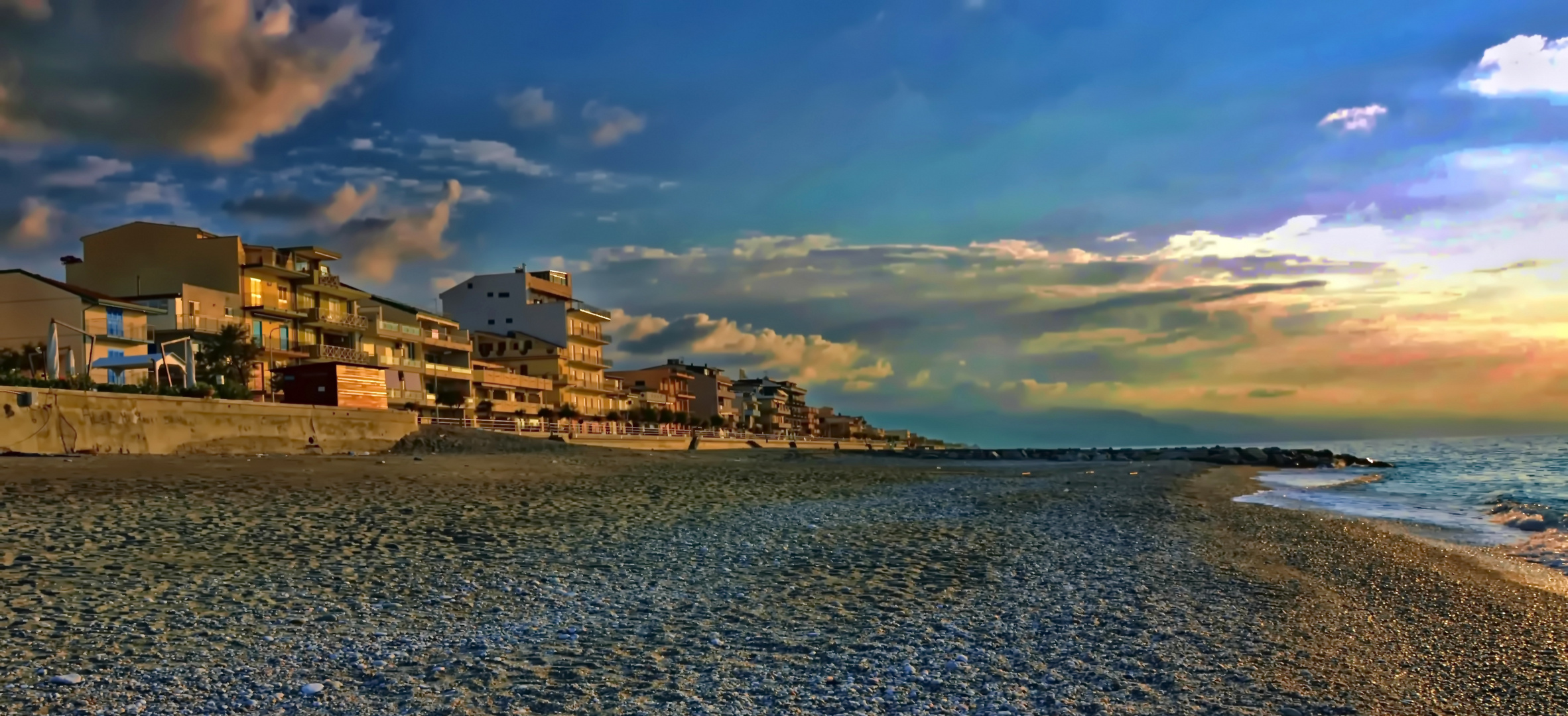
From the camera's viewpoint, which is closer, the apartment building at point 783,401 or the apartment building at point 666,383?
the apartment building at point 666,383

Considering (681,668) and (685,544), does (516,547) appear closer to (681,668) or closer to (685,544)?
(685,544)

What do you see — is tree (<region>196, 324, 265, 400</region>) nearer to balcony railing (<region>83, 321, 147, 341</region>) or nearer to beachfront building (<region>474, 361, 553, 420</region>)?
balcony railing (<region>83, 321, 147, 341</region>)

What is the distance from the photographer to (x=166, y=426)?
97.8 feet

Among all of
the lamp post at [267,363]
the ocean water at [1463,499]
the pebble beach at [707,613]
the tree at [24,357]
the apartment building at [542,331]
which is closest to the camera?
the pebble beach at [707,613]

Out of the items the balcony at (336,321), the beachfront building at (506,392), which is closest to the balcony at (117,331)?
the balcony at (336,321)

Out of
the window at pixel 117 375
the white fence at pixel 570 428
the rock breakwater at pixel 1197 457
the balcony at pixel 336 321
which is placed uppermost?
the balcony at pixel 336 321

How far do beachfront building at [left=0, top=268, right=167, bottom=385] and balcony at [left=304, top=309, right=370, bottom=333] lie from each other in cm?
1235

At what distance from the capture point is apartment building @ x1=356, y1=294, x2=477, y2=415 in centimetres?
6756

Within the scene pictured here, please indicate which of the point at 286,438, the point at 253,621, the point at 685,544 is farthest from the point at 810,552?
the point at 286,438

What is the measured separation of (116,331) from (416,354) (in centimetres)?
2361

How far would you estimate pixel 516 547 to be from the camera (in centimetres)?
1302

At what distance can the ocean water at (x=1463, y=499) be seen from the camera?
20359 mm

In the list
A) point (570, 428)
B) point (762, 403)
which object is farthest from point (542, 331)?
point (762, 403)

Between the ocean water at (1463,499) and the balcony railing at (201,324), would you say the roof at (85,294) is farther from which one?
the ocean water at (1463,499)
